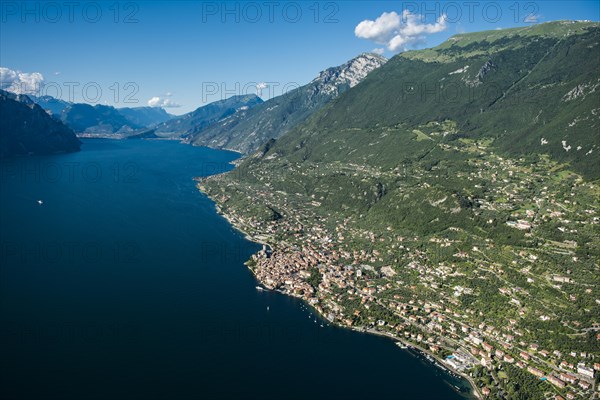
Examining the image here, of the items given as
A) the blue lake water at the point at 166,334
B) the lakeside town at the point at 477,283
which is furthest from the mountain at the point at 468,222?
the blue lake water at the point at 166,334

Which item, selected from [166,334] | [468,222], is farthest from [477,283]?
[166,334]

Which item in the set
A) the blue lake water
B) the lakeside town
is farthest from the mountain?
the blue lake water

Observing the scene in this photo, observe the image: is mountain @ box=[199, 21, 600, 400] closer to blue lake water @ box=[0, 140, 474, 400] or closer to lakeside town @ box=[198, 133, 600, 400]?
lakeside town @ box=[198, 133, 600, 400]

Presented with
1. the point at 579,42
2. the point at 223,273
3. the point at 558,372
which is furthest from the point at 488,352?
the point at 579,42

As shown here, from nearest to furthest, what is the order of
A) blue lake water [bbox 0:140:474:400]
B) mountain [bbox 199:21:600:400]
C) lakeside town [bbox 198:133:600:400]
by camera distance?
1. blue lake water [bbox 0:140:474:400]
2. lakeside town [bbox 198:133:600:400]
3. mountain [bbox 199:21:600:400]

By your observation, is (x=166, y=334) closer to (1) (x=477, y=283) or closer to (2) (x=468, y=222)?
(1) (x=477, y=283)

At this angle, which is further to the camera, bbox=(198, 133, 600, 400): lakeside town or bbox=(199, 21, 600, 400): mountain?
bbox=(199, 21, 600, 400): mountain

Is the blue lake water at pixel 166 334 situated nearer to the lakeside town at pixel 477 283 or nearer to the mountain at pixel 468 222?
the lakeside town at pixel 477 283
